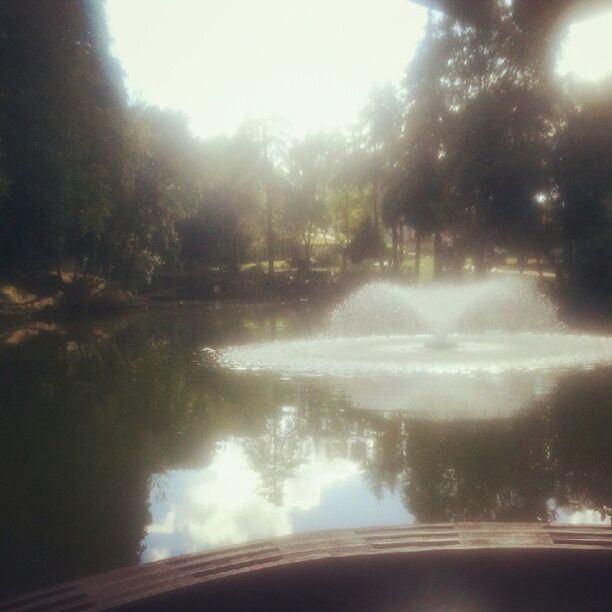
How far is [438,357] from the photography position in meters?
21.4

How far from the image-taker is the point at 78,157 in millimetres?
35562

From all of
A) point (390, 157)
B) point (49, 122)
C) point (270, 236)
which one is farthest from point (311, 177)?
point (49, 122)

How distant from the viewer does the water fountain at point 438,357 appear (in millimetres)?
15172

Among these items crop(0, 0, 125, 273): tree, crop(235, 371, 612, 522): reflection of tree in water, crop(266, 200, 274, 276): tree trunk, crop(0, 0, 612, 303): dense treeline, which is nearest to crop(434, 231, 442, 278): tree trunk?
crop(0, 0, 612, 303): dense treeline

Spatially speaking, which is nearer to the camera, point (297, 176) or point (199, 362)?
point (199, 362)

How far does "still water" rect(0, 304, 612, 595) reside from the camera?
315 inches

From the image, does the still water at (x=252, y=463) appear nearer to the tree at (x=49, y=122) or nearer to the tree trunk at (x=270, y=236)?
the tree at (x=49, y=122)

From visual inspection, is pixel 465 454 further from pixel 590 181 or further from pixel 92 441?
pixel 590 181

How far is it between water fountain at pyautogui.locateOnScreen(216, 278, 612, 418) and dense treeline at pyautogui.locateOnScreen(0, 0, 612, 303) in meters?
4.75

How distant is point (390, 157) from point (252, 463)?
1772 inches

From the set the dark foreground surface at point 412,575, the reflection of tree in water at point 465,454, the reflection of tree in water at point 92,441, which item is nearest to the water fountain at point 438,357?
the reflection of tree in water at point 465,454

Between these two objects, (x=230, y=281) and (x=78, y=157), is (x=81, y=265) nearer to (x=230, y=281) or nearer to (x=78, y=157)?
(x=78, y=157)

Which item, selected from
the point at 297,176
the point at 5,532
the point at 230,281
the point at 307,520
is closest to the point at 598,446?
the point at 307,520

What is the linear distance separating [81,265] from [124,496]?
125ft
